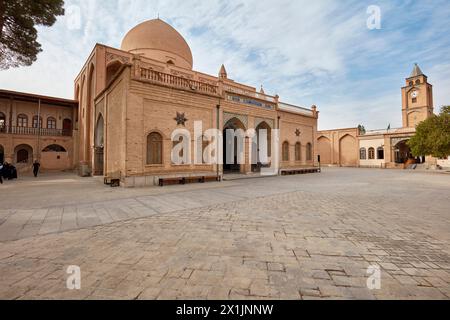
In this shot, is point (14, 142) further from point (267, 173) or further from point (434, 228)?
point (434, 228)

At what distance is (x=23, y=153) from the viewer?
2455 cm

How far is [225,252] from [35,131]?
97.5 feet

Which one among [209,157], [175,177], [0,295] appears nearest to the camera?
[0,295]

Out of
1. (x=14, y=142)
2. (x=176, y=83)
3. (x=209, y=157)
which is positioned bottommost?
(x=209, y=157)

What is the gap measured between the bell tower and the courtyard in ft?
150

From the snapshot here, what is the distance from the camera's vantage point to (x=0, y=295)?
2.18m

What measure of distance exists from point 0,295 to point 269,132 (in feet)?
61.3

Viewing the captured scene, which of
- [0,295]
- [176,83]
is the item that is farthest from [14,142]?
[0,295]

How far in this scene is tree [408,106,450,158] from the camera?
19069mm

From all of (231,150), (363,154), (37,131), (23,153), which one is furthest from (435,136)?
(23,153)

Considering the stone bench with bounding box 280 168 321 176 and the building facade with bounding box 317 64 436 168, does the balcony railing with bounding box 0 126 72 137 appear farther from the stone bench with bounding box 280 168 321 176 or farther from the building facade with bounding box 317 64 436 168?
the building facade with bounding box 317 64 436 168

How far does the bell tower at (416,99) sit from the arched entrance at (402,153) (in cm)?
533

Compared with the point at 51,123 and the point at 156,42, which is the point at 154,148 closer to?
the point at 156,42

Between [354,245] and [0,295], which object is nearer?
[0,295]
